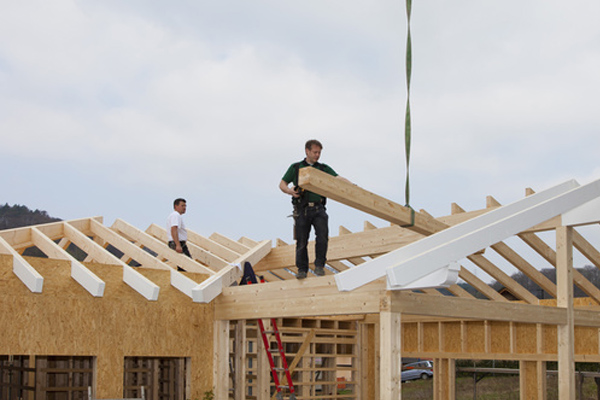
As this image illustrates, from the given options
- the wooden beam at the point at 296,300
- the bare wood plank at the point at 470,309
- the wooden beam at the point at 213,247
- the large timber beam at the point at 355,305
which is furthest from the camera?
the wooden beam at the point at 213,247

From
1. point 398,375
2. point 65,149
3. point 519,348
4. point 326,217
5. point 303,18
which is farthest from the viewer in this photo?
point 65,149

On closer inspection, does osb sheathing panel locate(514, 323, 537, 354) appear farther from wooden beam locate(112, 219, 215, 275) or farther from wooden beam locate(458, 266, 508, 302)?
wooden beam locate(112, 219, 215, 275)

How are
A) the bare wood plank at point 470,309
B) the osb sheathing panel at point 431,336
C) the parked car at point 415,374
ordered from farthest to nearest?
the parked car at point 415,374
the osb sheathing panel at point 431,336
the bare wood plank at point 470,309

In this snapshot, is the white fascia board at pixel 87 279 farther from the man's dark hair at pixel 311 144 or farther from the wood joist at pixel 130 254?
the man's dark hair at pixel 311 144

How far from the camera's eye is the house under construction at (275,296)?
7.77 metres

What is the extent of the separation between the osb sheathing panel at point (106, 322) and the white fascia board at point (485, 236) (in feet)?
13.9

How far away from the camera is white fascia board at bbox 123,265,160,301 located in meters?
9.48

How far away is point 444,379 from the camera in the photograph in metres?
16.0

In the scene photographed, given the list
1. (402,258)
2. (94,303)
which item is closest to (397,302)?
(402,258)

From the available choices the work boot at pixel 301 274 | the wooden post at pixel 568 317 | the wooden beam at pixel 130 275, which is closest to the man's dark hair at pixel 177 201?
the wooden beam at pixel 130 275

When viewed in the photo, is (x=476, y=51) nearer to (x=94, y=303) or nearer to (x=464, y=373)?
(x=94, y=303)

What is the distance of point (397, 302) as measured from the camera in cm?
771

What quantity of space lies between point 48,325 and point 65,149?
17679 millimetres

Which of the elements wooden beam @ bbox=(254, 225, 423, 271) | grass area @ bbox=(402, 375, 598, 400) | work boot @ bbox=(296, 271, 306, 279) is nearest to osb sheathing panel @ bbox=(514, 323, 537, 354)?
wooden beam @ bbox=(254, 225, 423, 271)
